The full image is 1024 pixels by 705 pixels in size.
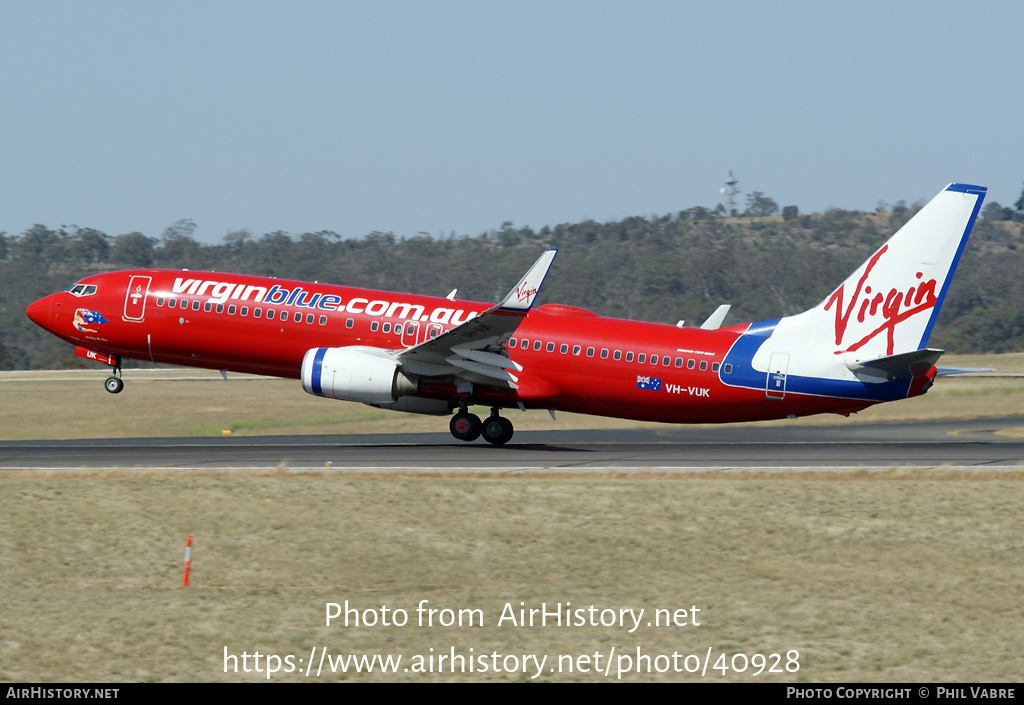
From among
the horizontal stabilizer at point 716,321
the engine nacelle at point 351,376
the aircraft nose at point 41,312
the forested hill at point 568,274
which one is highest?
the forested hill at point 568,274

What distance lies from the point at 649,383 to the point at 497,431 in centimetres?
504

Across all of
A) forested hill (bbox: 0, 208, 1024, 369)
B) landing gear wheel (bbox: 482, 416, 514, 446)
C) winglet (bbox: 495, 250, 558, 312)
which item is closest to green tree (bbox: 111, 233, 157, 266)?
forested hill (bbox: 0, 208, 1024, 369)

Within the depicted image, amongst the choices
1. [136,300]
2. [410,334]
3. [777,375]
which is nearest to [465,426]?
[410,334]

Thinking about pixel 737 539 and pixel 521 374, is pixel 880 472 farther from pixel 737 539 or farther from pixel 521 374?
pixel 521 374

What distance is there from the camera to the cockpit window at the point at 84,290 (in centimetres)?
3738

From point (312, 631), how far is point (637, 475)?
12888mm

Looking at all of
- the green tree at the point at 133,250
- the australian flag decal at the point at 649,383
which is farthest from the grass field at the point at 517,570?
the green tree at the point at 133,250

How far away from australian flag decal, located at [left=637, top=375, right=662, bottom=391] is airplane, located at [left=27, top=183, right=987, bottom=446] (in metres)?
0.04

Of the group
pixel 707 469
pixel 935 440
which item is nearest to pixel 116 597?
pixel 707 469

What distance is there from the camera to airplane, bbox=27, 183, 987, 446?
32312 mm

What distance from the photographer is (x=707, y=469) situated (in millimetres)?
27984

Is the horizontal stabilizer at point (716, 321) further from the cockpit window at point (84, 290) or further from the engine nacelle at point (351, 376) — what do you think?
the cockpit window at point (84, 290)

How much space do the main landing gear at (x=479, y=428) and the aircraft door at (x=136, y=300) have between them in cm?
1083
